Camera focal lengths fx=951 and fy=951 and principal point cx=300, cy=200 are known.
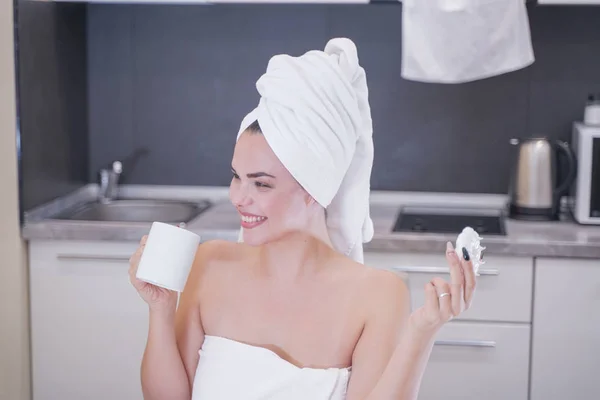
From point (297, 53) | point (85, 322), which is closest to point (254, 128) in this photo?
point (85, 322)

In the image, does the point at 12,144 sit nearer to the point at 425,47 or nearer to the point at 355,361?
the point at 425,47

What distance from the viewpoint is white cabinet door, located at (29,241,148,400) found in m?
2.85

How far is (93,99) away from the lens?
338 cm

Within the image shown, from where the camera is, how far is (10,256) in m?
2.80

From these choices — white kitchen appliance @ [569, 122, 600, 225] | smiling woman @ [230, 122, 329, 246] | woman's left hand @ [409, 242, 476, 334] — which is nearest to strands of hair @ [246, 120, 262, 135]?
smiling woman @ [230, 122, 329, 246]

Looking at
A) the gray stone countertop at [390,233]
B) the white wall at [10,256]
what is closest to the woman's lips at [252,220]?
the gray stone countertop at [390,233]

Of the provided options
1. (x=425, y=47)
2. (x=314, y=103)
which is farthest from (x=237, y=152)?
(x=425, y=47)

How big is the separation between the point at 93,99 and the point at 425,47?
1.28m

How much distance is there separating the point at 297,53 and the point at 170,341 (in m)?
1.82

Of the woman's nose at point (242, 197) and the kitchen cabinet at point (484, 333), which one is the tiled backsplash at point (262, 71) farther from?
the woman's nose at point (242, 197)

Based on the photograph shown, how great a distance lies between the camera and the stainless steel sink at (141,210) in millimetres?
3227

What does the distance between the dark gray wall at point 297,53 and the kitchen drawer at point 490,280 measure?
60 centimetres

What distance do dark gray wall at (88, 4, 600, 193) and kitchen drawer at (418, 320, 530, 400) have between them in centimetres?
67

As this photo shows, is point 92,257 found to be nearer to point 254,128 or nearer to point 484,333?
point 484,333
